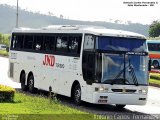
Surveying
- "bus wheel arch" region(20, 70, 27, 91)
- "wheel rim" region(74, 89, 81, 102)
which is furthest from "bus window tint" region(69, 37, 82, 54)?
"bus wheel arch" region(20, 70, 27, 91)

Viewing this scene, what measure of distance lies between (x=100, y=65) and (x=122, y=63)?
0.88m

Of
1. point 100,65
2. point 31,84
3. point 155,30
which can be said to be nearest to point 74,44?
point 100,65

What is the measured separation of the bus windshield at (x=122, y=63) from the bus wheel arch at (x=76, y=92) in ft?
6.07

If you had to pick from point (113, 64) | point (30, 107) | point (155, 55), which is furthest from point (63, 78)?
point (155, 55)

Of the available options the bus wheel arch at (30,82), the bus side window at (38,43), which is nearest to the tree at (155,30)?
the bus wheel arch at (30,82)

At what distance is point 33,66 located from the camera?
27.5 m

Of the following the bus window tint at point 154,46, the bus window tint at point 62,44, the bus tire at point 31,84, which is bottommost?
the bus tire at point 31,84

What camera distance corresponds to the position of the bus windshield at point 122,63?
66.6 feet

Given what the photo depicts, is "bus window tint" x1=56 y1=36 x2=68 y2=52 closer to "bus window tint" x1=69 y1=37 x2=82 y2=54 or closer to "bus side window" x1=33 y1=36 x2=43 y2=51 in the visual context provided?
"bus window tint" x1=69 y1=37 x2=82 y2=54

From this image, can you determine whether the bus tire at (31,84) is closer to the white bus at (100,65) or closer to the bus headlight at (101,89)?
the white bus at (100,65)

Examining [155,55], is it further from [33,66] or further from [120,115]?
[120,115]

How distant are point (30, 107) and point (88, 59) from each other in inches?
166

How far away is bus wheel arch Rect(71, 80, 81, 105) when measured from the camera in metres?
21.8

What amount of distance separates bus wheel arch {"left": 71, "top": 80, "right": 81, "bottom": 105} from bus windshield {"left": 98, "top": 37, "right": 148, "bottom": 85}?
72.9 inches
